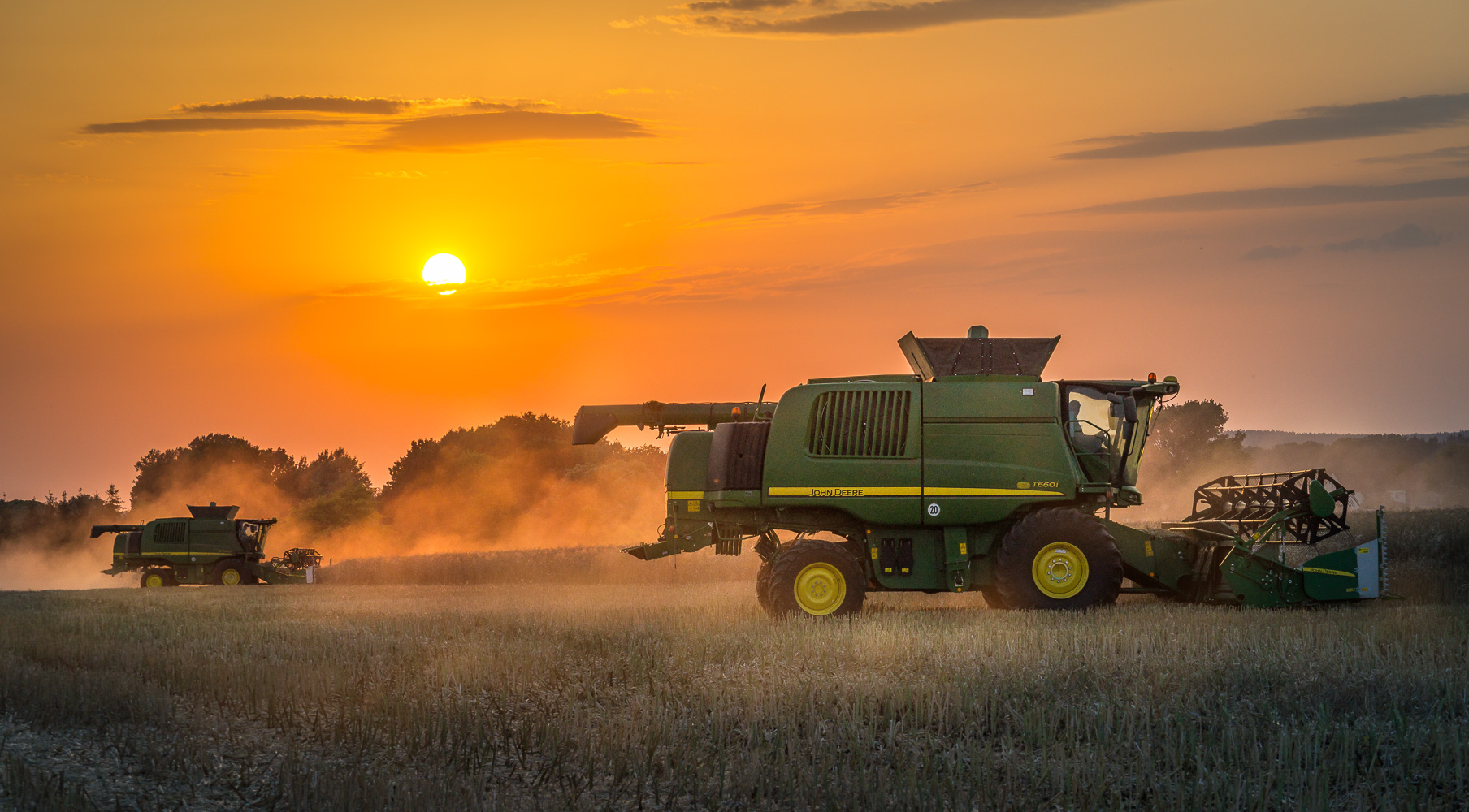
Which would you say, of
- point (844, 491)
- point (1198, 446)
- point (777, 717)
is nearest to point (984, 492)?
point (844, 491)

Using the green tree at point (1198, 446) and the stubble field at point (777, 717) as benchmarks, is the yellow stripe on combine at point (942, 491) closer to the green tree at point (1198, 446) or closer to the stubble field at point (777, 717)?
the stubble field at point (777, 717)

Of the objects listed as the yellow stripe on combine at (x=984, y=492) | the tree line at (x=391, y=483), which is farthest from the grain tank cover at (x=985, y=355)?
the tree line at (x=391, y=483)

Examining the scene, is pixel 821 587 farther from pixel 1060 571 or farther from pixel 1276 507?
pixel 1276 507

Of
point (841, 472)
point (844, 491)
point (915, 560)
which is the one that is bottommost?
point (915, 560)

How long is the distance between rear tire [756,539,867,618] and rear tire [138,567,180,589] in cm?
2649

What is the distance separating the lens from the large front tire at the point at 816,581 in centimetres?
1436

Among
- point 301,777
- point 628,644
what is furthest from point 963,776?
point 628,644

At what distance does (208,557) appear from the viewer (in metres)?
34.7

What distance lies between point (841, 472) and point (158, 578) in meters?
27.2

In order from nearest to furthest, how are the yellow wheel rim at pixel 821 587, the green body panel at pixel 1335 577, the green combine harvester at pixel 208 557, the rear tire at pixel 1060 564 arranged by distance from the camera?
the rear tire at pixel 1060 564 < the yellow wheel rim at pixel 821 587 < the green body panel at pixel 1335 577 < the green combine harvester at pixel 208 557

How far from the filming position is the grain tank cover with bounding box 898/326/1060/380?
49.8 feet

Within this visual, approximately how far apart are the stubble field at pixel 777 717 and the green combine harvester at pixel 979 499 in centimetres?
90

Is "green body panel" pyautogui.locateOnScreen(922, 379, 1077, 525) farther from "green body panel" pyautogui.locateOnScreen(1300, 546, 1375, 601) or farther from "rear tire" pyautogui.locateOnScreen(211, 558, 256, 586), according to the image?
"rear tire" pyautogui.locateOnScreen(211, 558, 256, 586)

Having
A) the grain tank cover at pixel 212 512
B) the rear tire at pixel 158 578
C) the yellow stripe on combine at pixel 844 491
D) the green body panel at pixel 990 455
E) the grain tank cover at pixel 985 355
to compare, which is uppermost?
the grain tank cover at pixel 985 355
